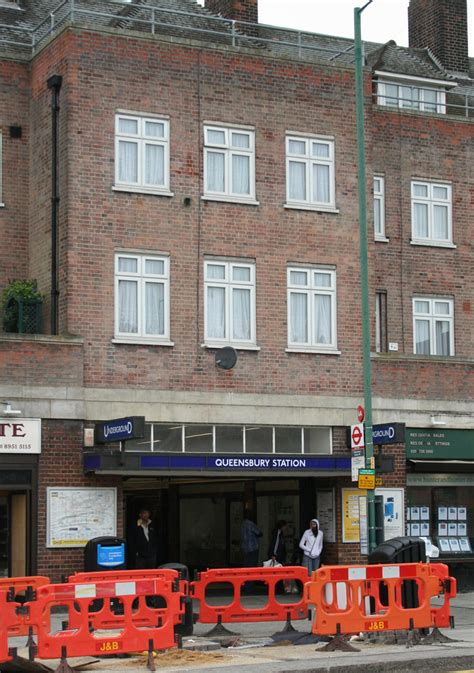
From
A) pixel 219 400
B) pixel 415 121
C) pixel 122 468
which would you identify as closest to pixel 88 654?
pixel 122 468

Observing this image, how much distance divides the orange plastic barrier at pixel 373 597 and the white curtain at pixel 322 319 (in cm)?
920

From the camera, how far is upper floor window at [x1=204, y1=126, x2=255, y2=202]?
86.6ft

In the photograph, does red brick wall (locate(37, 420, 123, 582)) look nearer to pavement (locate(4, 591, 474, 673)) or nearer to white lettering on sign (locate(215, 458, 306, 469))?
white lettering on sign (locate(215, 458, 306, 469))

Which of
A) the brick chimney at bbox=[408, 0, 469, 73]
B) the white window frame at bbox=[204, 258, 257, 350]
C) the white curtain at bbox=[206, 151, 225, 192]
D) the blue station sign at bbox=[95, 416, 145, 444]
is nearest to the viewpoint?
the blue station sign at bbox=[95, 416, 145, 444]

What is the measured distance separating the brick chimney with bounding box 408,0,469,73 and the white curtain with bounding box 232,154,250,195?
37.7ft

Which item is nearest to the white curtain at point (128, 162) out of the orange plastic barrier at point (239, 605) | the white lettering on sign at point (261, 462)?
the white lettering on sign at point (261, 462)

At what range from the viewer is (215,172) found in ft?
86.8

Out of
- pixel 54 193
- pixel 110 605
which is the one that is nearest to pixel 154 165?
pixel 54 193

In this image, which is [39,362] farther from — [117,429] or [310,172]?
[310,172]

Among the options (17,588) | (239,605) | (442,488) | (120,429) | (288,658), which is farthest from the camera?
(442,488)

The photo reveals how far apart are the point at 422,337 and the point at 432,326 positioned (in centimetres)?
38

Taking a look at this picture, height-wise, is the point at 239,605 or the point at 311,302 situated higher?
the point at 311,302

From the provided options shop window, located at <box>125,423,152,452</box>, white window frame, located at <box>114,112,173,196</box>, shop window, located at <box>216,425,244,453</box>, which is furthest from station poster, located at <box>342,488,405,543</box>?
white window frame, located at <box>114,112,173,196</box>

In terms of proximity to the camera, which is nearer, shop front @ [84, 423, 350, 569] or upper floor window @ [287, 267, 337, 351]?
shop front @ [84, 423, 350, 569]
